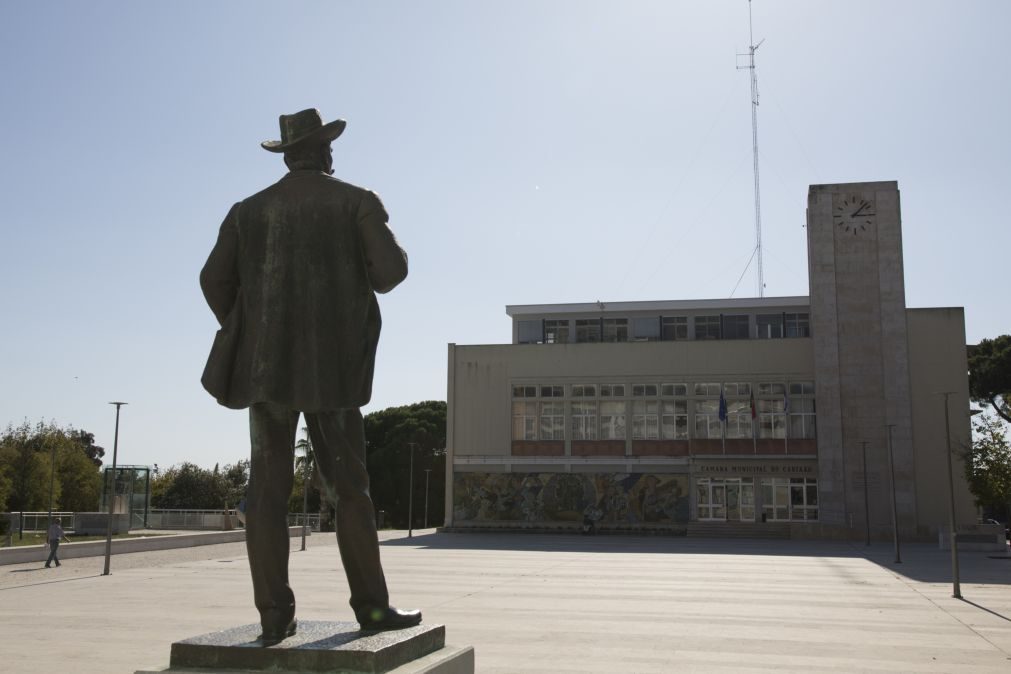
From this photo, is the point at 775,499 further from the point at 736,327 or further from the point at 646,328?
the point at 646,328

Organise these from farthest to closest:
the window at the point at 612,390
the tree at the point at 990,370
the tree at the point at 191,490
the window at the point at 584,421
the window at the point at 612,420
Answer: the tree at the point at 191,490
the tree at the point at 990,370
the window at the point at 584,421
the window at the point at 612,390
the window at the point at 612,420

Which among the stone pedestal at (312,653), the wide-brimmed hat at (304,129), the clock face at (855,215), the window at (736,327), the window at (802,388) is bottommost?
the stone pedestal at (312,653)

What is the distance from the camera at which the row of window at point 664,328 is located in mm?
57938

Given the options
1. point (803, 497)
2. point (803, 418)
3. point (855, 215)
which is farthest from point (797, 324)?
point (803, 497)

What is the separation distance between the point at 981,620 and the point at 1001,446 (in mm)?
22952

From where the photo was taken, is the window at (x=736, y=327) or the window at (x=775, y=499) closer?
the window at (x=775, y=499)

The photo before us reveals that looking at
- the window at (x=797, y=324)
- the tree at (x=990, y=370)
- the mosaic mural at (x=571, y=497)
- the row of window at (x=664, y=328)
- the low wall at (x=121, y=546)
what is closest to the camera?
the low wall at (x=121, y=546)

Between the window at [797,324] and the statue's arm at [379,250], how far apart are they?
54.5m

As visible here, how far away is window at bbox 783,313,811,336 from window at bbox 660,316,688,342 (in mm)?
5767

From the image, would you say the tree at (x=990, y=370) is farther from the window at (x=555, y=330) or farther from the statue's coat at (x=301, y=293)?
the statue's coat at (x=301, y=293)

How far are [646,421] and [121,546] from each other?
96.8ft

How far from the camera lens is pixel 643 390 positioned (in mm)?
54000

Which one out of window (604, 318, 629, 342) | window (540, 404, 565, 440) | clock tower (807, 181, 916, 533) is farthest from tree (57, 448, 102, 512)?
clock tower (807, 181, 916, 533)

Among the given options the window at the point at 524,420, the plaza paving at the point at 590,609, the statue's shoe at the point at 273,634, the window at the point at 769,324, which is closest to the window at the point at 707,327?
the window at the point at 769,324
